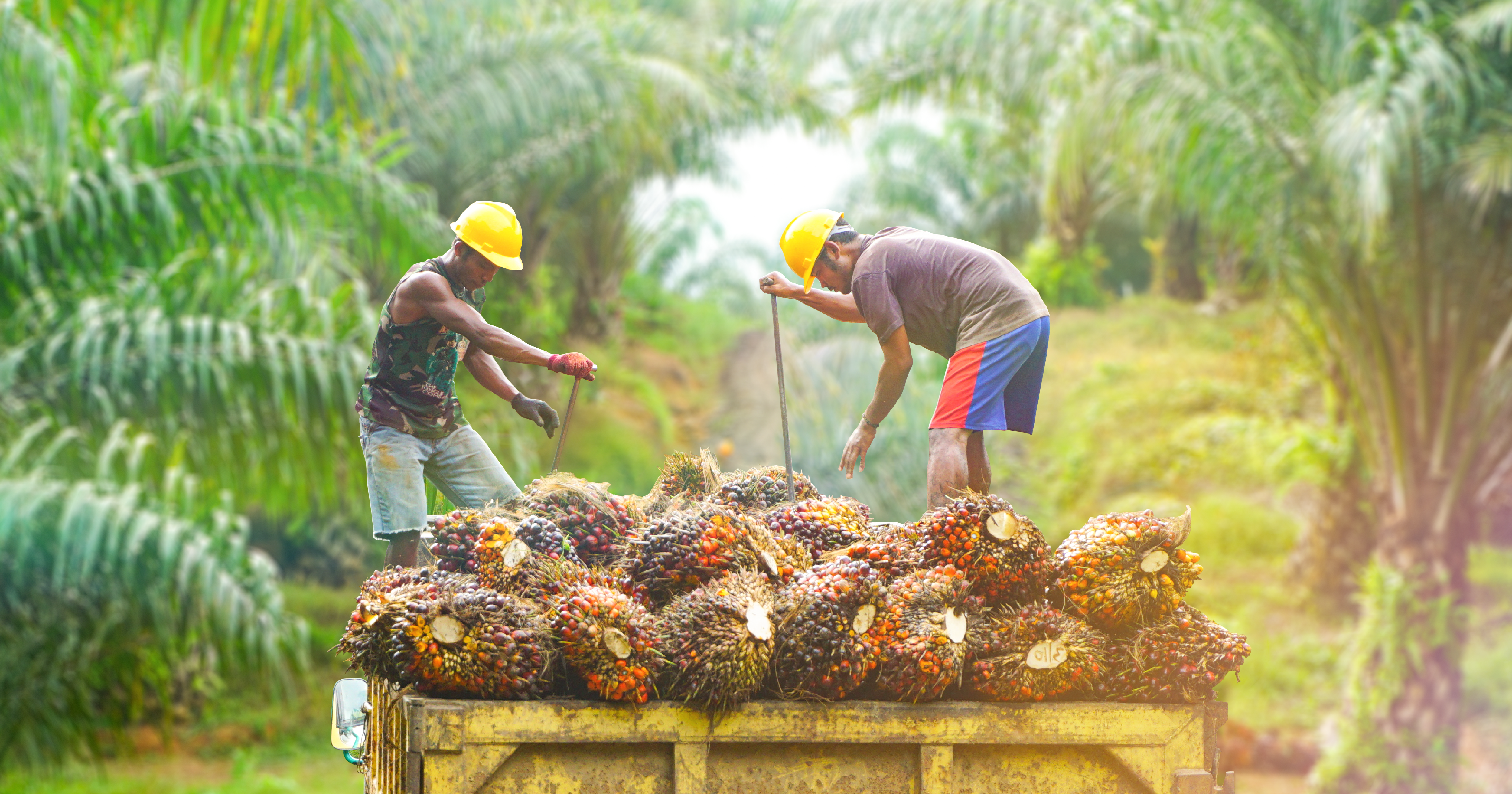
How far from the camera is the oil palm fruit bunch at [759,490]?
365 cm

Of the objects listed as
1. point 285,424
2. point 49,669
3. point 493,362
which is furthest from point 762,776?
point 49,669

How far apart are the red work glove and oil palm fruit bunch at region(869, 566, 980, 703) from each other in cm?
98

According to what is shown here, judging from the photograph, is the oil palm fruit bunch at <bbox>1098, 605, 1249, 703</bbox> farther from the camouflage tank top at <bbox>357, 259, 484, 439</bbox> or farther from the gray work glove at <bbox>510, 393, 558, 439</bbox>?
the camouflage tank top at <bbox>357, 259, 484, 439</bbox>

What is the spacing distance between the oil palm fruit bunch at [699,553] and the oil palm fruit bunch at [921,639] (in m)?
0.29

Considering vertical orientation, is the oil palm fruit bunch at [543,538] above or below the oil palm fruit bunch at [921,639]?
above

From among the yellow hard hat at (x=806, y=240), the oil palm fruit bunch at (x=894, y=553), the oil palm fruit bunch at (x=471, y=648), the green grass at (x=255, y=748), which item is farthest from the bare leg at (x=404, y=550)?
the green grass at (x=255, y=748)

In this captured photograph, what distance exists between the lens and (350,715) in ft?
12.2

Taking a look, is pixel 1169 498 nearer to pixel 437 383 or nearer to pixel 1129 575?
pixel 1129 575

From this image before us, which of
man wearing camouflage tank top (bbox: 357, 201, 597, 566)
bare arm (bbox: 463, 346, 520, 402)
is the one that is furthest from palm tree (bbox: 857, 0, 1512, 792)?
man wearing camouflage tank top (bbox: 357, 201, 597, 566)

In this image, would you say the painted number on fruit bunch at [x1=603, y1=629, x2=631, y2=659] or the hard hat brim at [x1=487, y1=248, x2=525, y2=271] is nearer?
the painted number on fruit bunch at [x1=603, y1=629, x2=631, y2=659]

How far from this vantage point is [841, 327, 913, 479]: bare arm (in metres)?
3.62

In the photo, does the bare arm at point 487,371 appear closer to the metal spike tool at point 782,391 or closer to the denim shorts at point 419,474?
the denim shorts at point 419,474

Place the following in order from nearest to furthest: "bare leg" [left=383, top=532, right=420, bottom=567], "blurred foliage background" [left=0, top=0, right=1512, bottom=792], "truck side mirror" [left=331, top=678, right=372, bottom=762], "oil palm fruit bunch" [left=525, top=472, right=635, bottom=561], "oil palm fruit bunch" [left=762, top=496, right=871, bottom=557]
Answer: "oil palm fruit bunch" [left=525, top=472, right=635, bottom=561] < "oil palm fruit bunch" [left=762, top=496, right=871, bottom=557] < "bare leg" [left=383, top=532, right=420, bottom=567] < "truck side mirror" [left=331, top=678, right=372, bottom=762] < "blurred foliage background" [left=0, top=0, right=1512, bottom=792]

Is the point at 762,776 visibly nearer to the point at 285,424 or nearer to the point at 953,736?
the point at 953,736
